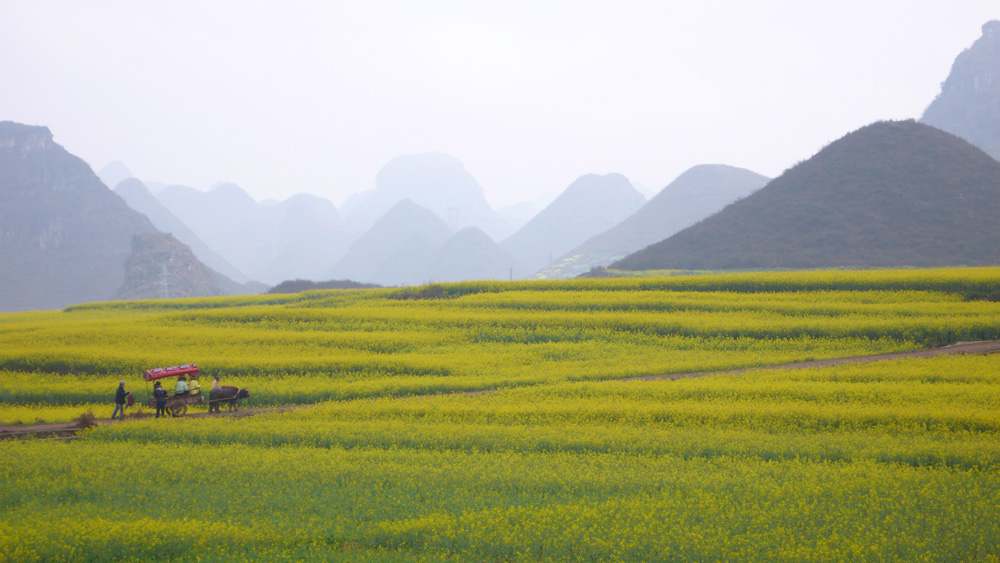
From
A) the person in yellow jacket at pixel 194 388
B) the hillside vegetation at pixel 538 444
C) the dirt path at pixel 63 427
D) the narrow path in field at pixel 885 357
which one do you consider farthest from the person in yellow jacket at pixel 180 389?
the narrow path in field at pixel 885 357

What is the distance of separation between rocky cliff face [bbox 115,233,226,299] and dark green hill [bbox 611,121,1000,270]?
126795 millimetres

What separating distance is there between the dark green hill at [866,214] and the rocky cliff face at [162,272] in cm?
12680

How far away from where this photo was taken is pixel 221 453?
64.2ft

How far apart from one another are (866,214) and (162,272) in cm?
16899

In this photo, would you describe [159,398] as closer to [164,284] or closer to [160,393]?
[160,393]

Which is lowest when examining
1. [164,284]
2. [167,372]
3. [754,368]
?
[754,368]

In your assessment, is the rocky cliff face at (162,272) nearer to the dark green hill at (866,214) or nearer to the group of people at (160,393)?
the dark green hill at (866,214)

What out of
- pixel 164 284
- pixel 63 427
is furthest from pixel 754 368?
pixel 164 284

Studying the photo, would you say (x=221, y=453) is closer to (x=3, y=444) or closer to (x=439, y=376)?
(x=3, y=444)

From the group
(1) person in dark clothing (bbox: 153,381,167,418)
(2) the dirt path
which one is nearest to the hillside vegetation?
(2) the dirt path

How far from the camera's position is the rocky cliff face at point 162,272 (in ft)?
524

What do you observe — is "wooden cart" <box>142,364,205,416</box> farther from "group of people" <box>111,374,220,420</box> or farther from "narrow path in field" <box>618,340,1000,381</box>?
"narrow path in field" <box>618,340,1000,381</box>

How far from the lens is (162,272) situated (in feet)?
536

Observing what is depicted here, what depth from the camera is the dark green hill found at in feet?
260
